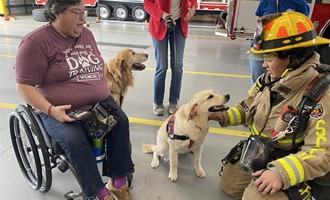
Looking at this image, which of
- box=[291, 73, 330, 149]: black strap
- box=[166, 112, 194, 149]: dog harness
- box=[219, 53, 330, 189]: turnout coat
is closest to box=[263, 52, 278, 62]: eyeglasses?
box=[219, 53, 330, 189]: turnout coat

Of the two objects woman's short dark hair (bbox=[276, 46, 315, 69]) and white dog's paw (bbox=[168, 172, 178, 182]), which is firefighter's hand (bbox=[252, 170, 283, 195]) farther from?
white dog's paw (bbox=[168, 172, 178, 182])

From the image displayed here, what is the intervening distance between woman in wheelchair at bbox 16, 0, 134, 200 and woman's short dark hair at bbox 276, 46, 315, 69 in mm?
1067

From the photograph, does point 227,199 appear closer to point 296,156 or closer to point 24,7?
point 296,156

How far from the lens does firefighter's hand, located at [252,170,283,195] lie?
137cm

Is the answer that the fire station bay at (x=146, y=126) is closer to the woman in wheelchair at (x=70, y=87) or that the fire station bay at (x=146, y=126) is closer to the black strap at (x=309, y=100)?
the woman in wheelchair at (x=70, y=87)

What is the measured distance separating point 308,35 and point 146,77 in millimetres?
3351

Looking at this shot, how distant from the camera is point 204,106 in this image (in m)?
2.02

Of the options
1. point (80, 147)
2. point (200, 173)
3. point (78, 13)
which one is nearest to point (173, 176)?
point (200, 173)

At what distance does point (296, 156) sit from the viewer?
1388 millimetres

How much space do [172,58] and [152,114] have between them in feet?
2.41

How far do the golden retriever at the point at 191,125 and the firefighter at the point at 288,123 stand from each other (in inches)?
15.5

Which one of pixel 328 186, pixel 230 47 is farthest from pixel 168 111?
pixel 230 47

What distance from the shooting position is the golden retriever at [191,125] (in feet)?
6.64

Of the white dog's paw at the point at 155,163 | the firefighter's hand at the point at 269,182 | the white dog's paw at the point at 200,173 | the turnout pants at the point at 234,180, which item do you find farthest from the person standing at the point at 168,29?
the firefighter's hand at the point at 269,182
